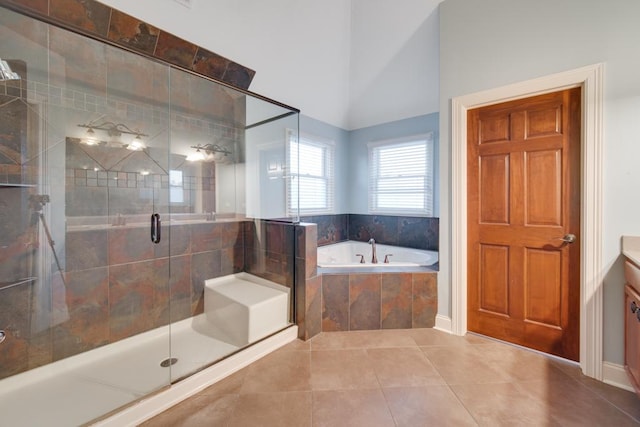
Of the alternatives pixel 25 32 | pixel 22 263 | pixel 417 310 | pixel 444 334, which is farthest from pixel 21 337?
pixel 444 334

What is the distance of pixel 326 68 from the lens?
328 centimetres

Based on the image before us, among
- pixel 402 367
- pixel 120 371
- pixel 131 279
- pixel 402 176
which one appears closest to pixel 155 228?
pixel 131 279

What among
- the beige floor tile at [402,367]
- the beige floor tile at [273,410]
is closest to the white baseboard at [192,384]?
the beige floor tile at [273,410]

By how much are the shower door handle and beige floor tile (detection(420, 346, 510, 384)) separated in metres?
2.26

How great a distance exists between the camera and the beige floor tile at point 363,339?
2152 mm

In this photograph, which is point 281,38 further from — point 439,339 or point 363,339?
point 439,339

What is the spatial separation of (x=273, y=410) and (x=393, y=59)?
346 cm

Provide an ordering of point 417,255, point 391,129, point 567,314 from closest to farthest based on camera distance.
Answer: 1. point 567,314
2. point 417,255
3. point 391,129

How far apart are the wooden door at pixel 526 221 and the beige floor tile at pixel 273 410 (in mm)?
1641

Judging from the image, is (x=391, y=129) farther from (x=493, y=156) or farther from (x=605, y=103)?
(x=605, y=103)

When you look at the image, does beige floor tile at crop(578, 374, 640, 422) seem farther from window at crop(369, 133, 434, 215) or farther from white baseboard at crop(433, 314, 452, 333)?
window at crop(369, 133, 434, 215)

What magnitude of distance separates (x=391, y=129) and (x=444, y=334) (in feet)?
8.31

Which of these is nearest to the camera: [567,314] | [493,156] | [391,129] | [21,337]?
[21,337]

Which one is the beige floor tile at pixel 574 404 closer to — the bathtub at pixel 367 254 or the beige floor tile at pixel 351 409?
the beige floor tile at pixel 351 409
